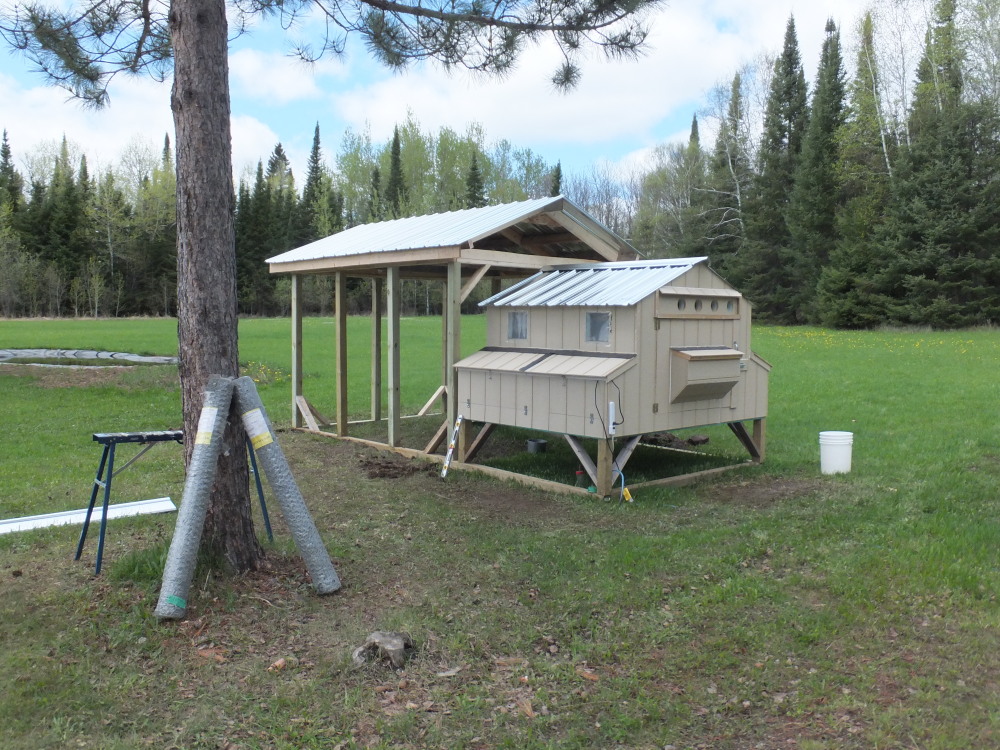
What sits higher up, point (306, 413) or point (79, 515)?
point (306, 413)

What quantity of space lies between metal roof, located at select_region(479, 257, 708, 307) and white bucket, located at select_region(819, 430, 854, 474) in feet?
7.26

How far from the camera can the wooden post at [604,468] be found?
7.28m

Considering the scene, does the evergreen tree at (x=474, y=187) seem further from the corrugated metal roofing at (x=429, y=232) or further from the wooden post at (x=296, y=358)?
the wooden post at (x=296, y=358)

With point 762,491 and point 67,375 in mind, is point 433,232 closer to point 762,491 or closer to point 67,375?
point 762,491

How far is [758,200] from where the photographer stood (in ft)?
125

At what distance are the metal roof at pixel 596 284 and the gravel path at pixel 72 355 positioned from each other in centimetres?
1355

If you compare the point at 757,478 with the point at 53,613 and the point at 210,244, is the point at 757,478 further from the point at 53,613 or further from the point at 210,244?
the point at 53,613

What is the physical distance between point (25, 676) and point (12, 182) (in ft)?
192

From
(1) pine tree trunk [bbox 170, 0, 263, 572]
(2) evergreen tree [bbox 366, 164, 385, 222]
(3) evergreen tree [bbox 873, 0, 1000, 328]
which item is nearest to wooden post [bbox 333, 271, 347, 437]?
(1) pine tree trunk [bbox 170, 0, 263, 572]

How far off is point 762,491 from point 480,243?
15.9 feet

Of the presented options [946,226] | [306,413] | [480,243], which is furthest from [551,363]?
[946,226]

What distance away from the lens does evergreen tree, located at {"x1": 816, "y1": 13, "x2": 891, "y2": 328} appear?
31.5 meters

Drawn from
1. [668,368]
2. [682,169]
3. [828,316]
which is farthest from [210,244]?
[682,169]

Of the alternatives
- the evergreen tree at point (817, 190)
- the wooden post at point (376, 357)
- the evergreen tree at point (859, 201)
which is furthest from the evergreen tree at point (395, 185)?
the wooden post at point (376, 357)
